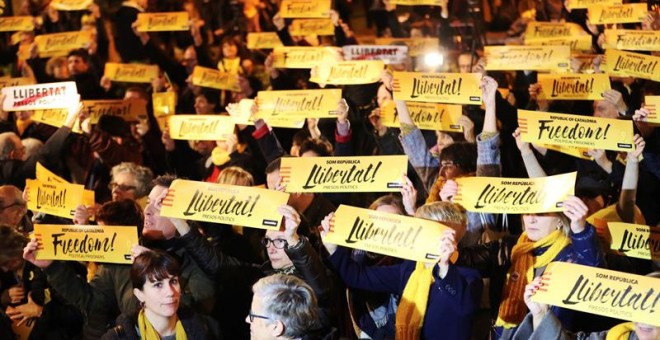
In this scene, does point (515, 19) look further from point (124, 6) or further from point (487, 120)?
point (487, 120)

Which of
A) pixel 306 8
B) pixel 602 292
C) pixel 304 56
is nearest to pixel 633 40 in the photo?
pixel 304 56

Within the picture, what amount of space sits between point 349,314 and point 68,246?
157 cm

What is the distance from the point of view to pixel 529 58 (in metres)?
9.07

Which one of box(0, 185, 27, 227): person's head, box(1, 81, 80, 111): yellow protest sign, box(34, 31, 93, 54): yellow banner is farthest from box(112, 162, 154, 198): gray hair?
box(34, 31, 93, 54): yellow banner

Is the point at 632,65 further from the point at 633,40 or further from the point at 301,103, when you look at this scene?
the point at 301,103

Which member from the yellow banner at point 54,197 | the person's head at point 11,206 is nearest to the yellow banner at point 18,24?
the yellow banner at point 54,197

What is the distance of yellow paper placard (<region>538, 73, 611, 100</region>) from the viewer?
323 inches

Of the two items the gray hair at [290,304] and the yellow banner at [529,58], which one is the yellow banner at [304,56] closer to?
the yellow banner at [529,58]

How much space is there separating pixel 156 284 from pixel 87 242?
0.90 metres

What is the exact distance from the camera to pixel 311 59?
975cm

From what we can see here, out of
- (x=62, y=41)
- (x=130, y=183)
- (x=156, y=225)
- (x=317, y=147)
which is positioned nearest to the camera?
(x=156, y=225)

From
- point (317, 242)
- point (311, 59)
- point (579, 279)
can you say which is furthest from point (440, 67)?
point (579, 279)

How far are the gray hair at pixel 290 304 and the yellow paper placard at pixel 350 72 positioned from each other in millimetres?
4198

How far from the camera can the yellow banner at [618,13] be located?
971 cm
